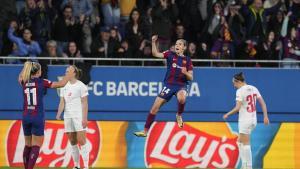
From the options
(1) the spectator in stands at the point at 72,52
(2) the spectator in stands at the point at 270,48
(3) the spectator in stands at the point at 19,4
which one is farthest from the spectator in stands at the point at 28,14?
(2) the spectator in stands at the point at 270,48

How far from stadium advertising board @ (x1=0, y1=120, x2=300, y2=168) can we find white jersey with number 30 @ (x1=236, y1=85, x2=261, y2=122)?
3.25 m

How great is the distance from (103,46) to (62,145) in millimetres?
2510

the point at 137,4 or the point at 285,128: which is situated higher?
the point at 137,4

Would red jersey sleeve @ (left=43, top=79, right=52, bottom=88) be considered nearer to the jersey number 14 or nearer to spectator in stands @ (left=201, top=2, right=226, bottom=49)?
the jersey number 14

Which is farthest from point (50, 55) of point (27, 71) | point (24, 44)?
point (27, 71)

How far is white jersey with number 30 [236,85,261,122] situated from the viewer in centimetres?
1828

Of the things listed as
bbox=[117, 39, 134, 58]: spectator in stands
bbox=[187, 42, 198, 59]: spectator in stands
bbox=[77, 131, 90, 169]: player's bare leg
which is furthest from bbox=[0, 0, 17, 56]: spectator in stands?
bbox=[77, 131, 90, 169]: player's bare leg

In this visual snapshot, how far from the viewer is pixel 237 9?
22828mm

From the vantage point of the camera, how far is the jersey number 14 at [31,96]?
16109 mm

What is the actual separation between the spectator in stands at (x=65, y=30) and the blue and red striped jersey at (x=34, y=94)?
5.72 m

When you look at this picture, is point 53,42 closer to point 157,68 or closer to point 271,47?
point 157,68

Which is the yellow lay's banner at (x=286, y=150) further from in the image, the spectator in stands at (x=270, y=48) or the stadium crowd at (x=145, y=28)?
the spectator in stands at (x=270, y=48)

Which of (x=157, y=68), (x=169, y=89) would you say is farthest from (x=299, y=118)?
(x=169, y=89)

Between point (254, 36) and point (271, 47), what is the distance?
596 millimetres
